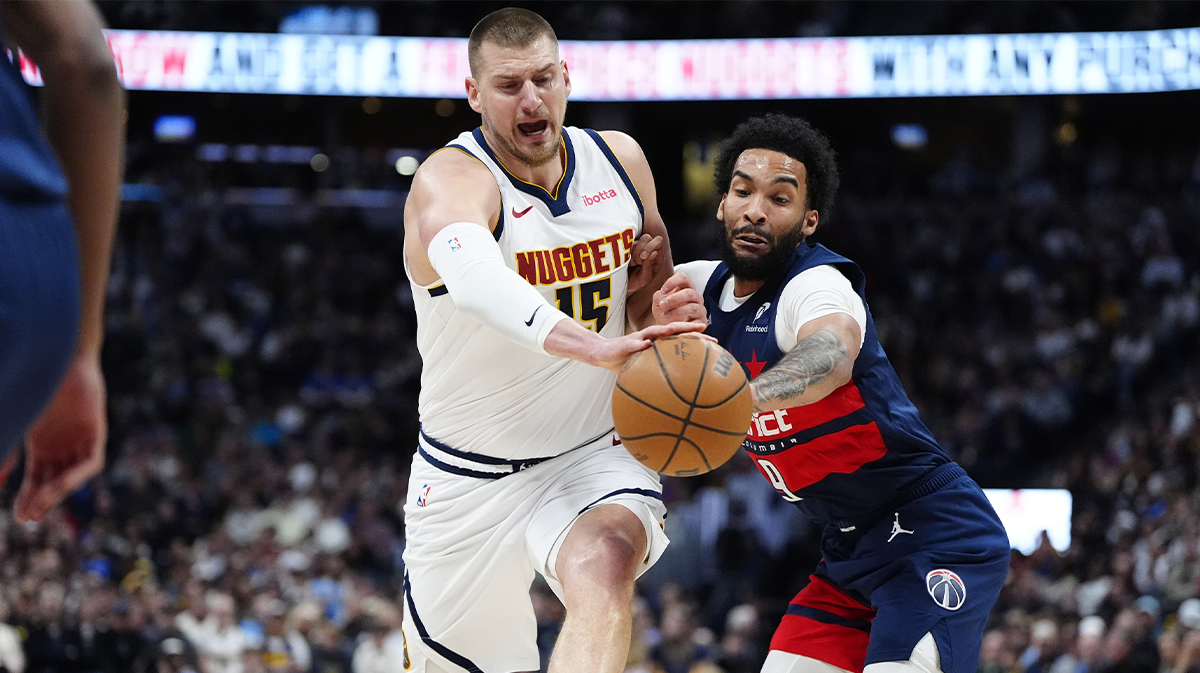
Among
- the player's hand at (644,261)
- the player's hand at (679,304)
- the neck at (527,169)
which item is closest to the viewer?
the player's hand at (679,304)

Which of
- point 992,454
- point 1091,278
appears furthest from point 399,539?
point 1091,278

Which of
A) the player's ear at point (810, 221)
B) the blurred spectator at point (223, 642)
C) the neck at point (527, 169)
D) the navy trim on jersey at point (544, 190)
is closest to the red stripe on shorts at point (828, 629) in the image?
the player's ear at point (810, 221)

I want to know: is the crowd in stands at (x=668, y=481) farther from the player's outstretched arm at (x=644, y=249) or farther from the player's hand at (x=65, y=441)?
the player's hand at (x=65, y=441)

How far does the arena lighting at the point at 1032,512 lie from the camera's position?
543 inches

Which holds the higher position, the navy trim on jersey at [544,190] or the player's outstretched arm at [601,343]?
the navy trim on jersey at [544,190]

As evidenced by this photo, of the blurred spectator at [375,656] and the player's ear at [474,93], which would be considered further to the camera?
the blurred spectator at [375,656]

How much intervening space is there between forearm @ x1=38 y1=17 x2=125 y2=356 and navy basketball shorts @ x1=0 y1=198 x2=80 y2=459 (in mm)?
77

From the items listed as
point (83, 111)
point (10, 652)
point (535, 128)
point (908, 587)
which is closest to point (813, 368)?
point (908, 587)

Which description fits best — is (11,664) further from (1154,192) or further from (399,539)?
(1154,192)

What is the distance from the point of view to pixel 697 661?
36.2 feet

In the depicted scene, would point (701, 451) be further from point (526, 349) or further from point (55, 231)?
point (55, 231)

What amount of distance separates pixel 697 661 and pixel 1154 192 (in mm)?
11701

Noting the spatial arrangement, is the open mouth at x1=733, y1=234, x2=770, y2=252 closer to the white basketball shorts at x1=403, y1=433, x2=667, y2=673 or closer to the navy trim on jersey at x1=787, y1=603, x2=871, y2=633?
the white basketball shorts at x1=403, y1=433, x2=667, y2=673

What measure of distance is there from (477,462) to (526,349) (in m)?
0.49
